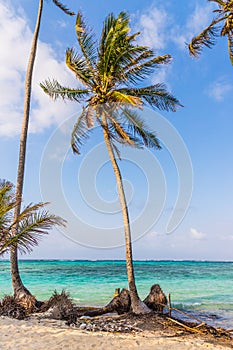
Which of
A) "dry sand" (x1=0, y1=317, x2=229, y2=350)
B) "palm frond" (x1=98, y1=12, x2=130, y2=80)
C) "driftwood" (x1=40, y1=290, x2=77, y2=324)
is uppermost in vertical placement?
"palm frond" (x1=98, y1=12, x2=130, y2=80)

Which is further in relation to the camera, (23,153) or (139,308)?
(23,153)

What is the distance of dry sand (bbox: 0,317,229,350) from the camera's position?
25.7ft

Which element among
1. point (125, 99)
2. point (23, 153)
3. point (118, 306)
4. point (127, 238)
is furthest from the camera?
point (23, 153)

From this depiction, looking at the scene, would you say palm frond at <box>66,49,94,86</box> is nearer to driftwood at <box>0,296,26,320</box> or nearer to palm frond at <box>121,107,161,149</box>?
palm frond at <box>121,107,161,149</box>

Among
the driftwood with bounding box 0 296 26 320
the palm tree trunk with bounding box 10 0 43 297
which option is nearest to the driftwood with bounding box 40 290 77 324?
the driftwood with bounding box 0 296 26 320

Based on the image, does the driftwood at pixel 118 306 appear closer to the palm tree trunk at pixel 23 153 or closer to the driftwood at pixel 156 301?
the driftwood at pixel 156 301

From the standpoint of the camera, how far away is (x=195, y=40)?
1198 cm

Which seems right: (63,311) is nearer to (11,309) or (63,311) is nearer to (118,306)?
(11,309)

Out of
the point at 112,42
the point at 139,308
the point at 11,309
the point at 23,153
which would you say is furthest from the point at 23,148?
the point at 139,308

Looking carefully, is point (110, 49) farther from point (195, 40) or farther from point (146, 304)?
point (146, 304)

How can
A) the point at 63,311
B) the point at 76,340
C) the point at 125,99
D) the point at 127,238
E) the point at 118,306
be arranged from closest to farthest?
the point at 76,340 < the point at 63,311 < the point at 125,99 < the point at 118,306 < the point at 127,238

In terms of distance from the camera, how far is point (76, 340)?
816 centimetres

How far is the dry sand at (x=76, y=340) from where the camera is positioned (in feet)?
25.7

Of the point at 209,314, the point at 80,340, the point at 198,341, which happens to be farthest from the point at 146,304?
the point at 80,340
